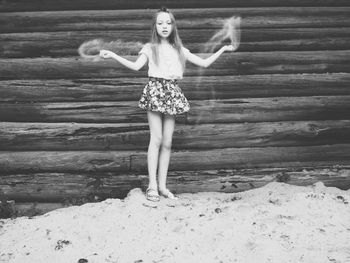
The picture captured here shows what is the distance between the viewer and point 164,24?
3.42 m

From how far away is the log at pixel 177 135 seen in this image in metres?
4.11

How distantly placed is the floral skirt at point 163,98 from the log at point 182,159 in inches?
30.4

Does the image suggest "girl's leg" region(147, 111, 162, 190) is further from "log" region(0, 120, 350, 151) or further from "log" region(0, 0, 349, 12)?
"log" region(0, 0, 349, 12)

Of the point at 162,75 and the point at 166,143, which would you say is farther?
the point at 166,143

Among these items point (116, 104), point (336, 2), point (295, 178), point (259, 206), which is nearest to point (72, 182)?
point (116, 104)

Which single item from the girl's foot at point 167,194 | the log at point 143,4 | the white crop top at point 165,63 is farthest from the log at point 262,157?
the log at point 143,4

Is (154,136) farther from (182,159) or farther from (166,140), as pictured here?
(182,159)

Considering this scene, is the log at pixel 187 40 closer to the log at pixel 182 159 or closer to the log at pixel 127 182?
the log at pixel 182 159

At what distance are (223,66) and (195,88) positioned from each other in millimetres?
384

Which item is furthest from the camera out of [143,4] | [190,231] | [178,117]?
[143,4]

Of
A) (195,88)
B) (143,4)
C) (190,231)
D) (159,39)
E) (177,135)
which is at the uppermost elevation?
(143,4)

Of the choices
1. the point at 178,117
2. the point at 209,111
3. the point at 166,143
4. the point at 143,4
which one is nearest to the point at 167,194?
the point at 166,143

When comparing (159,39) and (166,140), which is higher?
(159,39)

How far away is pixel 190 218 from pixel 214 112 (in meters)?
1.27
